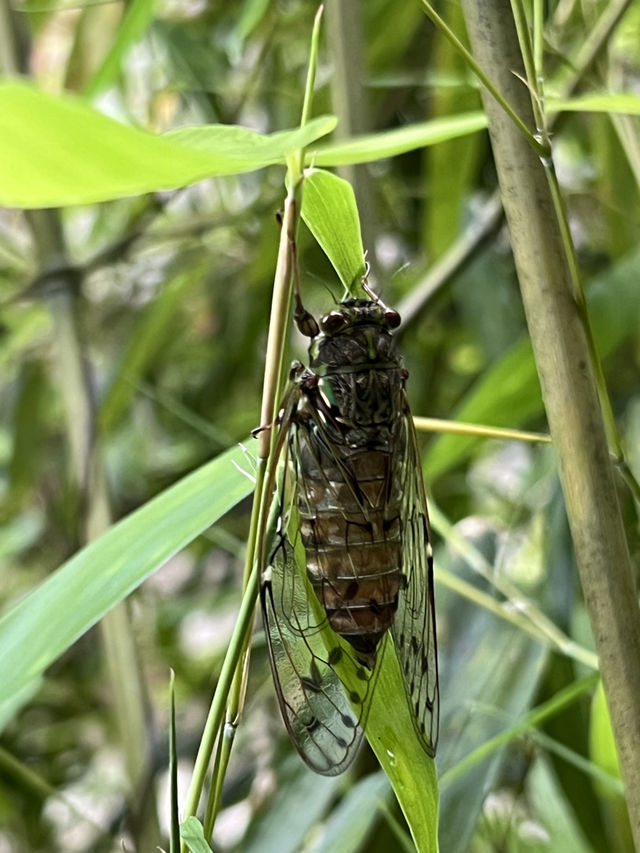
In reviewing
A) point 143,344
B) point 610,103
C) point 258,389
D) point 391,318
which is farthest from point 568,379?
point 258,389

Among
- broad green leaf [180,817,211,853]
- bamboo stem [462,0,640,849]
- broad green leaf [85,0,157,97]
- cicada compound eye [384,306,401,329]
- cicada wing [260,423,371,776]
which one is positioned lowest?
broad green leaf [180,817,211,853]

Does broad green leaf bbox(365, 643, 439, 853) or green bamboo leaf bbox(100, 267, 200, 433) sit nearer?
broad green leaf bbox(365, 643, 439, 853)

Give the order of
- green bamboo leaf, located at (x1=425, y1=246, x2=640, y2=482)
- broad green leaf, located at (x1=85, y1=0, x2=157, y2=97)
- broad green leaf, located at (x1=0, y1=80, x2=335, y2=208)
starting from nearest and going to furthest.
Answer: broad green leaf, located at (x1=0, y1=80, x2=335, y2=208)
broad green leaf, located at (x1=85, y1=0, x2=157, y2=97)
green bamboo leaf, located at (x1=425, y1=246, x2=640, y2=482)

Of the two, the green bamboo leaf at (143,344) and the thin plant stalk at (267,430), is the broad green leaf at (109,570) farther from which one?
the green bamboo leaf at (143,344)

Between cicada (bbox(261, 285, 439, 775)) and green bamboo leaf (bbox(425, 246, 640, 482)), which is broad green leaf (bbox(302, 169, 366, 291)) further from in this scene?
green bamboo leaf (bbox(425, 246, 640, 482))

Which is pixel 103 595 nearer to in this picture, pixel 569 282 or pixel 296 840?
pixel 569 282

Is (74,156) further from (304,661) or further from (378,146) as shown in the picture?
(304,661)

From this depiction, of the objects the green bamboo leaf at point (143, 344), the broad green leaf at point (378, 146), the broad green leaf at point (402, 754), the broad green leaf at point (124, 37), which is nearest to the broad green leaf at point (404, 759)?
the broad green leaf at point (402, 754)

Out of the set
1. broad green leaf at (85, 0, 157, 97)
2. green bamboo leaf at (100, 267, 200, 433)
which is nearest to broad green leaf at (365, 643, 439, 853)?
broad green leaf at (85, 0, 157, 97)
